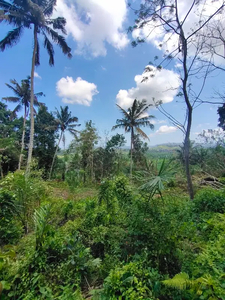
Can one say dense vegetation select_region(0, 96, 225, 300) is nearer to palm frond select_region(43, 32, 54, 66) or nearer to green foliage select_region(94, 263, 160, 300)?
green foliage select_region(94, 263, 160, 300)

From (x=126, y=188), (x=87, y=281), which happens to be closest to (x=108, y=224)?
(x=126, y=188)

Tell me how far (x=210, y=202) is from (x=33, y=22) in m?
12.7

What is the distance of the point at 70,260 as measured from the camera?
221 cm

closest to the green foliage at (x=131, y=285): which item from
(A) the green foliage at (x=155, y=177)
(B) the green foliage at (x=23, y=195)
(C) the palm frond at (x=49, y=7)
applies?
(A) the green foliage at (x=155, y=177)

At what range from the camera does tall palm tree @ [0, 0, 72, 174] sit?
323 inches

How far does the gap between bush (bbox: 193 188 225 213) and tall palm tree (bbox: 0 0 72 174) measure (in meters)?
7.54

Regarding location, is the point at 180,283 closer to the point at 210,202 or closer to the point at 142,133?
the point at 210,202

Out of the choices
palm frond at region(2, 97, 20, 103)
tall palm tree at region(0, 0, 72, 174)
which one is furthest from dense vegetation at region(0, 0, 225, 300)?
palm frond at region(2, 97, 20, 103)

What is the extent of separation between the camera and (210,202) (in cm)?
394

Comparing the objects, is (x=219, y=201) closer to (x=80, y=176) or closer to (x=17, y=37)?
(x=17, y=37)

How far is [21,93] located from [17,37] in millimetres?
7693

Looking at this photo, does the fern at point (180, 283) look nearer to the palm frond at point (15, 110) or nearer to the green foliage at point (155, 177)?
the green foliage at point (155, 177)

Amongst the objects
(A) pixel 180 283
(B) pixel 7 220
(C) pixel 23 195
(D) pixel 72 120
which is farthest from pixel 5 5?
(A) pixel 180 283

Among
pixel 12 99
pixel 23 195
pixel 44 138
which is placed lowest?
pixel 23 195
